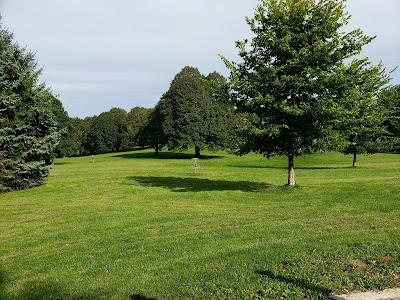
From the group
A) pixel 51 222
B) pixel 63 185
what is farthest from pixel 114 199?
pixel 63 185

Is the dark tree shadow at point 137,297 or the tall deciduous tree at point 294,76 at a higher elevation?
the tall deciduous tree at point 294,76

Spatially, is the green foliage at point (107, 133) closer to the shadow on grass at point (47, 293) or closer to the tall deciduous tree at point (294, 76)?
the tall deciduous tree at point (294, 76)

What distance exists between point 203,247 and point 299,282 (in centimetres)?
283

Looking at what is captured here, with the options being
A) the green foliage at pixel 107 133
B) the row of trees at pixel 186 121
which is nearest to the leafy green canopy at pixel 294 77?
the row of trees at pixel 186 121

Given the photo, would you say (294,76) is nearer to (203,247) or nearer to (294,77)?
(294,77)

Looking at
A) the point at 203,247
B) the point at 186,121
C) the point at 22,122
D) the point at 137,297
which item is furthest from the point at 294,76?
the point at 186,121

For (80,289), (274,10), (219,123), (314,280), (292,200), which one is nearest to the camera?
(314,280)

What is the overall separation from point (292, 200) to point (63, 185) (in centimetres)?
1418

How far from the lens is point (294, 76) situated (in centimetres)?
1528

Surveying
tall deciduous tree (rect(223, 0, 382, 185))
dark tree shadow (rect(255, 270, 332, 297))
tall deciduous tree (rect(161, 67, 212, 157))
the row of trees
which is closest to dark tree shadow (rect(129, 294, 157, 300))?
dark tree shadow (rect(255, 270, 332, 297))

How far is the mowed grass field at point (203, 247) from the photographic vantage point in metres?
5.62

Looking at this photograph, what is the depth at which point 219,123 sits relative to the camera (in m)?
55.5

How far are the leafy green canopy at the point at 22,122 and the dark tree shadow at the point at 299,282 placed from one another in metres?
17.9

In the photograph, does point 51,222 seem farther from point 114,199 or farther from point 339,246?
point 339,246
